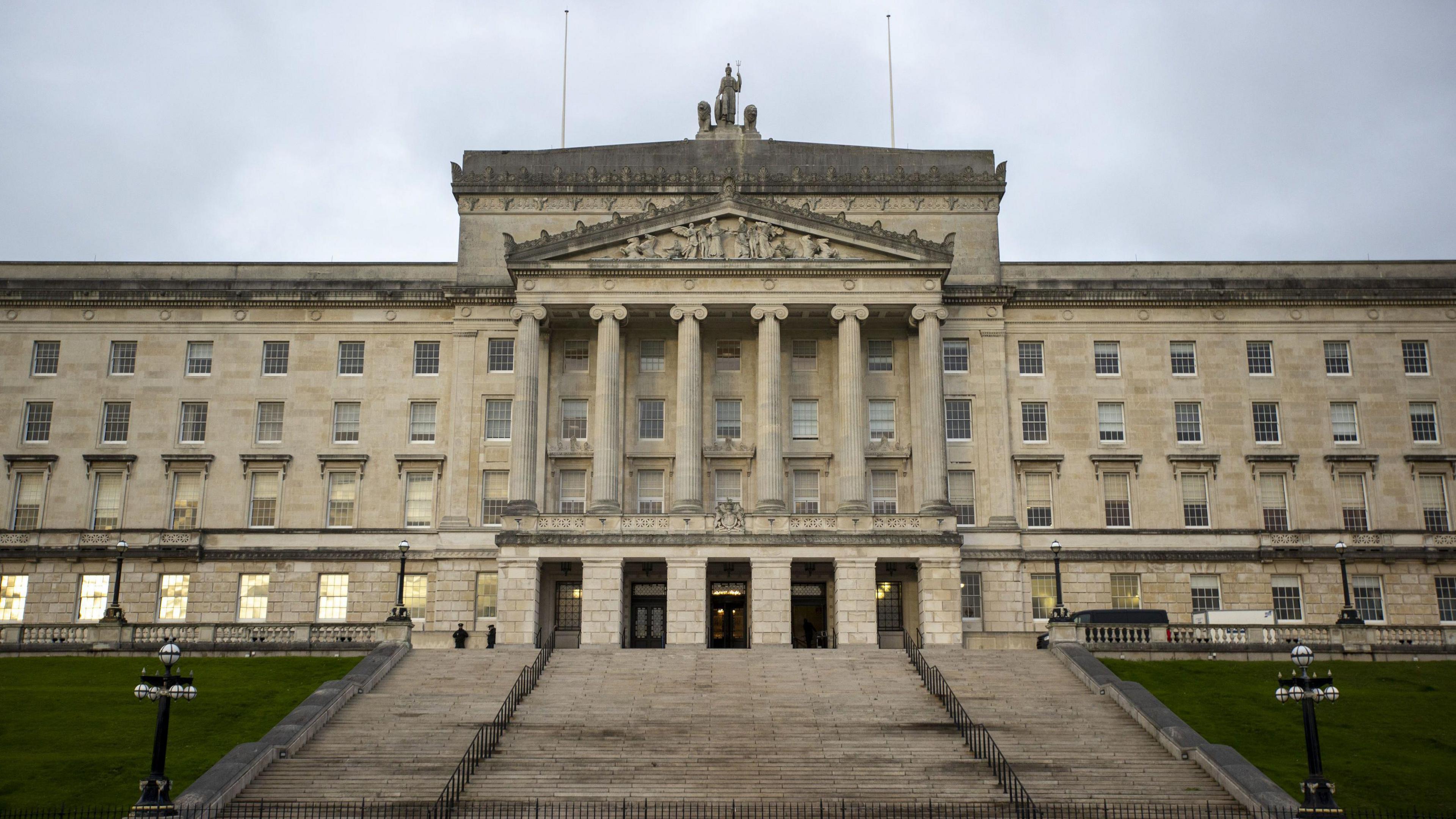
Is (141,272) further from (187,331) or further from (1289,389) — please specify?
(1289,389)

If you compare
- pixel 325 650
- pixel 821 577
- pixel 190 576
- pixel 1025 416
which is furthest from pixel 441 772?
pixel 1025 416

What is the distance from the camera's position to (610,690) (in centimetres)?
4016

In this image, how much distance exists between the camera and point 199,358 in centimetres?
5909

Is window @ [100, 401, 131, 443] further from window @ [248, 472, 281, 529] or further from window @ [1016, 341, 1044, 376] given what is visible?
window @ [1016, 341, 1044, 376]

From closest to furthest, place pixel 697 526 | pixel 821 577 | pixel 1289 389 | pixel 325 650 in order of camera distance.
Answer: pixel 325 650
pixel 697 526
pixel 821 577
pixel 1289 389

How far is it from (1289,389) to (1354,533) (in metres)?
6.94

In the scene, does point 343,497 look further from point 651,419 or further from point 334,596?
point 651,419

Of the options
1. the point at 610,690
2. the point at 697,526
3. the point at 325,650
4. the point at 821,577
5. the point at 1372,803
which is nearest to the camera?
the point at 1372,803

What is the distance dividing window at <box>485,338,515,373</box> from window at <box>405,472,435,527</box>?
5.43 meters

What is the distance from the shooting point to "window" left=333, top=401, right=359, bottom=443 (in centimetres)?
5791

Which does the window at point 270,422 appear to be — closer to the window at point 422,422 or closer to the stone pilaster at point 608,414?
the window at point 422,422

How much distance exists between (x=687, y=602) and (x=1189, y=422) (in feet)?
80.5

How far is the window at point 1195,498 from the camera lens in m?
56.6

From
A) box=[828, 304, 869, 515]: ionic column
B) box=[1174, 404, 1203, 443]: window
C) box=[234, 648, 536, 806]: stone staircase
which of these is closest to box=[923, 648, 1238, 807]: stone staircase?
box=[828, 304, 869, 515]: ionic column
